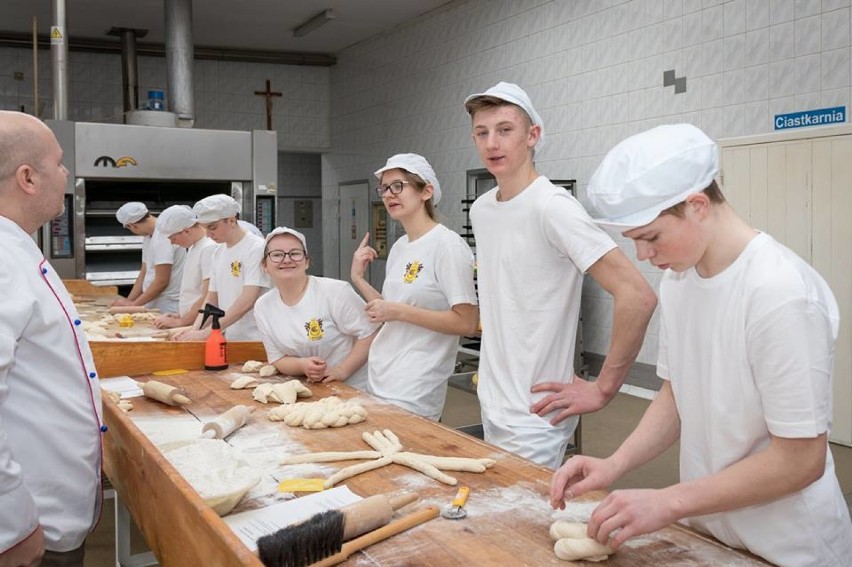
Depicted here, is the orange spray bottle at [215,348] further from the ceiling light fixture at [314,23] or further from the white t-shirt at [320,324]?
the ceiling light fixture at [314,23]

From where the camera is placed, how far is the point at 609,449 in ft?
15.9

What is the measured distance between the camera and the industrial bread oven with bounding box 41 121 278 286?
552cm

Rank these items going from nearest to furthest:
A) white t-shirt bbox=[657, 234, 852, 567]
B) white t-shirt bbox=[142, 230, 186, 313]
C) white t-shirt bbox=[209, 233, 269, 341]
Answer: white t-shirt bbox=[657, 234, 852, 567], white t-shirt bbox=[209, 233, 269, 341], white t-shirt bbox=[142, 230, 186, 313]

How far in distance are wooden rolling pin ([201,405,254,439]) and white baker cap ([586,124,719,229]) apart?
1284 mm

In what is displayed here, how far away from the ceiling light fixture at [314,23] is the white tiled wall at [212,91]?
1.29m

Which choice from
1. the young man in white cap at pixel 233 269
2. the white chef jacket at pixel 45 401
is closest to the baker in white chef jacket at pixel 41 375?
the white chef jacket at pixel 45 401

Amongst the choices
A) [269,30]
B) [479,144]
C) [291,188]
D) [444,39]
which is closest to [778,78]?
[479,144]

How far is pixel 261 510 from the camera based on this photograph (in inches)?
63.6

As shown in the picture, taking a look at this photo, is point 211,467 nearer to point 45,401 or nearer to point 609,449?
point 45,401

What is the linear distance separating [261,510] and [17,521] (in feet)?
1.53

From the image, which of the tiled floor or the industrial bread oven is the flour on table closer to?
the tiled floor

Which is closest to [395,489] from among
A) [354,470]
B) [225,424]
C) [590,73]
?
[354,470]

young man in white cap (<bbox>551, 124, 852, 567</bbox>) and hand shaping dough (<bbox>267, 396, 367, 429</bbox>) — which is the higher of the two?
young man in white cap (<bbox>551, 124, 852, 567</bbox>)

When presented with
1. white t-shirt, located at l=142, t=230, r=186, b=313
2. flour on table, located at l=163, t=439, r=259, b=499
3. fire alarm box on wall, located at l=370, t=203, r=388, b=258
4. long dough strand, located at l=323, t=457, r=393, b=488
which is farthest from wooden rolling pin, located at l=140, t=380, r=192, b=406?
fire alarm box on wall, located at l=370, t=203, r=388, b=258
